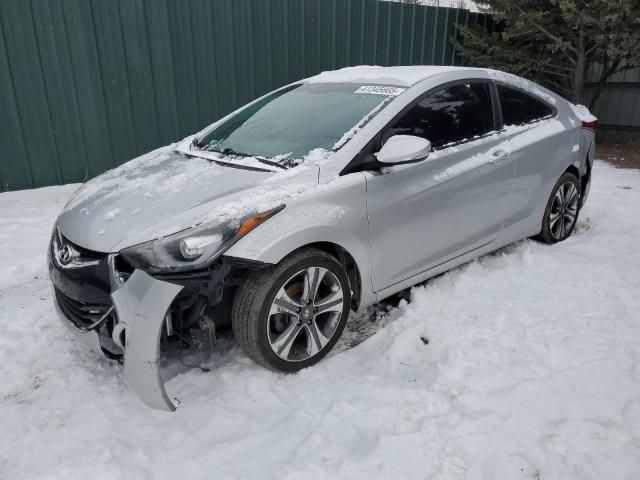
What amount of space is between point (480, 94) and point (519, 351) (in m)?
1.87

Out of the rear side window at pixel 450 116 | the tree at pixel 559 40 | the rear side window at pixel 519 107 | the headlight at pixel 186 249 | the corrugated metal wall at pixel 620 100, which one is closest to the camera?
the headlight at pixel 186 249

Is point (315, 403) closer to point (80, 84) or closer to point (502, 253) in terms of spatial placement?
point (502, 253)

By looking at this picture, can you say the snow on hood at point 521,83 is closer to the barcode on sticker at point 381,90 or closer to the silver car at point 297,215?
the silver car at point 297,215

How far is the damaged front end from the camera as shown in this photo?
2.28 meters

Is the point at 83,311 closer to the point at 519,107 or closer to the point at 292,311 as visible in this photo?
the point at 292,311

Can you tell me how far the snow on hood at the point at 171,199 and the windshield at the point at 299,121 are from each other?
208mm

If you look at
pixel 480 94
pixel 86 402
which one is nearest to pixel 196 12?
pixel 480 94

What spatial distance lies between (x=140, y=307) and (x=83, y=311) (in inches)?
20.3

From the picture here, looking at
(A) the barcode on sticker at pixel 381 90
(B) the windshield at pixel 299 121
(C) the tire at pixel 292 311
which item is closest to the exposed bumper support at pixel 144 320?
(C) the tire at pixel 292 311

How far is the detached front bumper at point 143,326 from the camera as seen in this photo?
226 cm

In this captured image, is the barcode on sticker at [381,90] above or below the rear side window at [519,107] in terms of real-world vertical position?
above

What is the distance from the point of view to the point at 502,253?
425cm

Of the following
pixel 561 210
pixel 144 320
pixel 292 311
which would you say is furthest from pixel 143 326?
pixel 561 210

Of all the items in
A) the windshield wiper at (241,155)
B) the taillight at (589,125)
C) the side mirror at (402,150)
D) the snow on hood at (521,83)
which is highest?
the snow on hood at (521,83)
